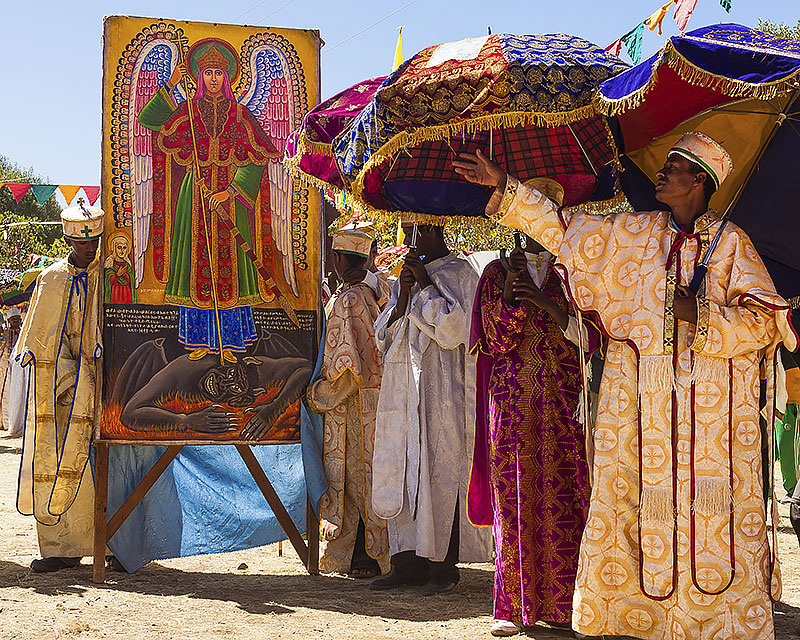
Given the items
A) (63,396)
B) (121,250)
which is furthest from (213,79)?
(63,396)

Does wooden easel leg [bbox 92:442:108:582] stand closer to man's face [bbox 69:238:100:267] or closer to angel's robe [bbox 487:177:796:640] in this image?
man's face [bbox 69:238:100:267]

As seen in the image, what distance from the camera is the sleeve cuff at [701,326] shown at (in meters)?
4.00

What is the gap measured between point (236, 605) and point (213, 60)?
347 centimetres

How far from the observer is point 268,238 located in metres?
6.48

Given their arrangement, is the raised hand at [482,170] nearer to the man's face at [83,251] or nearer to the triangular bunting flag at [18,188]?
the man's face at [83,251]

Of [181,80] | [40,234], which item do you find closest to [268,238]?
[181,80]

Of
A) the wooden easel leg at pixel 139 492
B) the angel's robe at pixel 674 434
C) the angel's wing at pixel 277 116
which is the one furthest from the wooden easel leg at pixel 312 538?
the angel's robe at pixel 674 434

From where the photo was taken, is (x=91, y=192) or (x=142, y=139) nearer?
(x=142, y=139)

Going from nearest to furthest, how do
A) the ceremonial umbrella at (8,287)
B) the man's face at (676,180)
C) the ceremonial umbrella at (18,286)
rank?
the man's face at (676,180)
the ceremonial umbrella at (18,286)
the ceremonial umbrella at (8,287)

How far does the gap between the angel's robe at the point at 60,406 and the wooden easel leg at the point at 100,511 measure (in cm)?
48

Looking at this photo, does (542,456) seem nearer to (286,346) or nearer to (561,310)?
(561,310)

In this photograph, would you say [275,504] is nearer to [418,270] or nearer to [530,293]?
[418,270]

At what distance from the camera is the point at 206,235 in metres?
6.37

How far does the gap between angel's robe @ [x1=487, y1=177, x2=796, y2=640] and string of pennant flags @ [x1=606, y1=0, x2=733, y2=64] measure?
5065 millimetres
